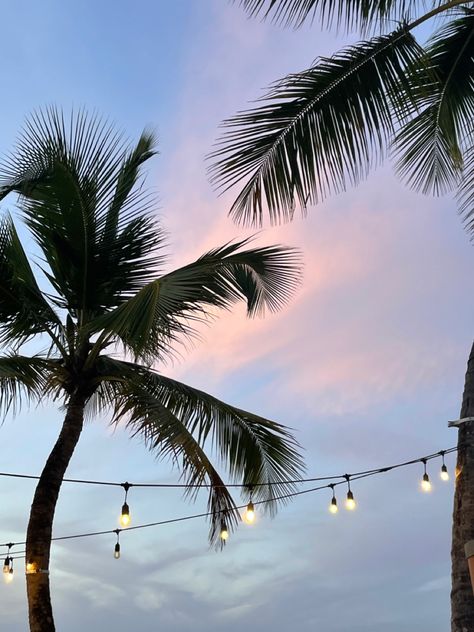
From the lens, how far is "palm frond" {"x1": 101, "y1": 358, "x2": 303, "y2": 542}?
718cm

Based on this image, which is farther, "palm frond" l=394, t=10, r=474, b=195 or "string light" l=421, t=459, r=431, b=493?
"string light" l=421, t=459, r=431, b=493

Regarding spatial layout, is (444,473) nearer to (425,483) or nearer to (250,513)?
(425,483)

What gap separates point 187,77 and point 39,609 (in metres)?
7.67

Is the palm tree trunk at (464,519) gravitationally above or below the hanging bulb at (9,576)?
below

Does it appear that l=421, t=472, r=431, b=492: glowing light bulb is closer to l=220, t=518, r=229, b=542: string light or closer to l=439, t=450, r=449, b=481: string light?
l=439, t=450, r=449, b=481: string light

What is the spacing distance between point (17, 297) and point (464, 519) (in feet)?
15.5

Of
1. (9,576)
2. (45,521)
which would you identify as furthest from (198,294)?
(9,576)

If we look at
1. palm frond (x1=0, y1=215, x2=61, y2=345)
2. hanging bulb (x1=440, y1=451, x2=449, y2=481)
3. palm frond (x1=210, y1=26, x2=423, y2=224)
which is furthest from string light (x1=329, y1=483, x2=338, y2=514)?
palm frond (x1=210, y1=26, x2=423, y2=224)

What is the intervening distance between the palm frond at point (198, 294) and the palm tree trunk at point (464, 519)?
2350 millimetres

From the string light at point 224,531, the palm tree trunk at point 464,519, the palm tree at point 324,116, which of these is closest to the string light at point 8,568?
the string light at point 224,531

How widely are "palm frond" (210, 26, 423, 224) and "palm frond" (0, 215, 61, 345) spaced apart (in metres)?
3.49

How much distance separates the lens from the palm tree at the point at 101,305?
Result: 23.1 ft

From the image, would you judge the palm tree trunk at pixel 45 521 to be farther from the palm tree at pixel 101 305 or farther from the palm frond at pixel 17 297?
the palm frond at pixel 17 297

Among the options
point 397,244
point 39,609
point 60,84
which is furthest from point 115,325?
point 397,244
